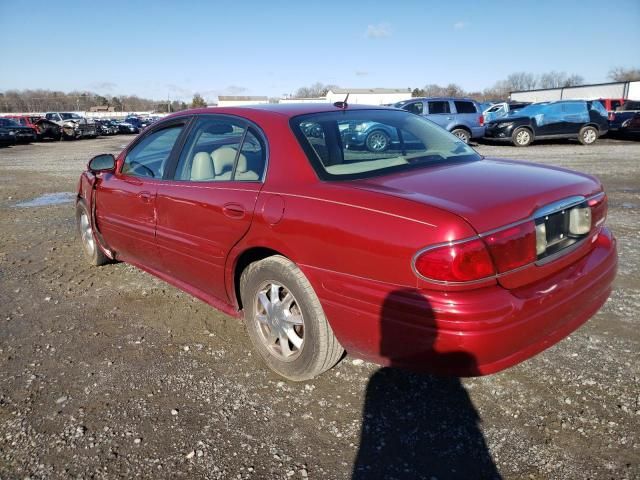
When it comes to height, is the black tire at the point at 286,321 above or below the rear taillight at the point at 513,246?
below

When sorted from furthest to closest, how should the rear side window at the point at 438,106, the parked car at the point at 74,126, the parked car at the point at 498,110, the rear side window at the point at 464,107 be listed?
the parked car at the point at 74,126
the parked car at the point at 498,110
the rear side window at the point at 464,107
the rear side window at the point at 438,106

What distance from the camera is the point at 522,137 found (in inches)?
744

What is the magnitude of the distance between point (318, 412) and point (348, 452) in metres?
0.35

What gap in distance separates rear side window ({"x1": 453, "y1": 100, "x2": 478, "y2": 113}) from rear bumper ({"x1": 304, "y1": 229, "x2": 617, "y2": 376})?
53.8 feet

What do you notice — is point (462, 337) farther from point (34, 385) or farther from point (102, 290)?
point (102, 290)

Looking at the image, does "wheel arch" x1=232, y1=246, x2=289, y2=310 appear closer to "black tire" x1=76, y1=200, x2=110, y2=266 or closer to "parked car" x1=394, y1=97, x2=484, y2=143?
"black tire" x1=76, y1=200, x2=110, y2=266

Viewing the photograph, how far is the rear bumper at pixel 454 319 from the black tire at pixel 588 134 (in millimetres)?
19162

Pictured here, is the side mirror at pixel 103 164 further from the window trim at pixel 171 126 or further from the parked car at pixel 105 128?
the parked car at pixel 105 128

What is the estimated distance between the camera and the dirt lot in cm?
217

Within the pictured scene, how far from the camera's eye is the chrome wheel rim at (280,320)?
2746mm

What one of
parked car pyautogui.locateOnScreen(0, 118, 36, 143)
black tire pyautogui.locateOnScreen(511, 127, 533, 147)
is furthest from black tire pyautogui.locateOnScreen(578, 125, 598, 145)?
parked car pyautogui.locateOnScreen(0, 118, 36, 143)

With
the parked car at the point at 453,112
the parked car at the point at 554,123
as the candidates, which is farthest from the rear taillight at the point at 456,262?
the parked car at the point at 554,123

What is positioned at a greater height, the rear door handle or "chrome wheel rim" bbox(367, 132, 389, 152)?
"chrome wheel rim" bbox(367, 132, 389, 152)

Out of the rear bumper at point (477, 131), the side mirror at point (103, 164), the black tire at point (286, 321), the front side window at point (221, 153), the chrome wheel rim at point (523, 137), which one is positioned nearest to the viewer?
the black tire at point (286, 321)
